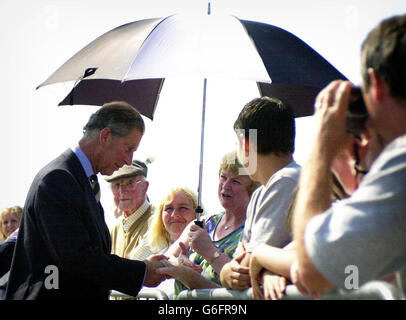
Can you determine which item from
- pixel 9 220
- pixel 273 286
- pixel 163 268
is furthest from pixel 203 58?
pixel 9 220

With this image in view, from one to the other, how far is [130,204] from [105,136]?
6.15 feet

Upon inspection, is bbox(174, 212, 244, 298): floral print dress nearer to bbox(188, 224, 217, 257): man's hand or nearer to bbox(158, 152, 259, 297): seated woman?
bbox(158, 152, 259, 297): seated woman

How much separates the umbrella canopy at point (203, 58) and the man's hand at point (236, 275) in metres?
1.33

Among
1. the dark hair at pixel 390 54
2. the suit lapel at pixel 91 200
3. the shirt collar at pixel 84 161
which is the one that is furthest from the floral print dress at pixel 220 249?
the dark hair at pixel 390 54

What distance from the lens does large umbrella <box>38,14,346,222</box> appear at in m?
4.24

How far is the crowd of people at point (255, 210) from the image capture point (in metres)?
1.74

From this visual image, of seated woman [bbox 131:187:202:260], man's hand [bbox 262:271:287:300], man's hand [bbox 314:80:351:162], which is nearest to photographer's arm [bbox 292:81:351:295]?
man's hand [bbox 314:80:351:162]

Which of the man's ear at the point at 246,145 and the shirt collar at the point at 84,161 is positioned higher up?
the man's ear at the point at 246,145

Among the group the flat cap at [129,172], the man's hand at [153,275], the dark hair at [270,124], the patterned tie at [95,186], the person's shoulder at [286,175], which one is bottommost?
the man's hand at [153,275]

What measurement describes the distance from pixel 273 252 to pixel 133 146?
1.91 meters

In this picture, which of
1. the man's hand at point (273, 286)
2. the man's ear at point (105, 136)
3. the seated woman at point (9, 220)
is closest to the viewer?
the man's hand at point (273, 286)

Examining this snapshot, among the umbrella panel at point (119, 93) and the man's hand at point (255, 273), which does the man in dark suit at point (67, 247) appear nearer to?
the man's hand at point (255, 273)

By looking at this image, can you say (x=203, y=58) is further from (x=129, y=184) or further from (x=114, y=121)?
(x=129, y=184)
